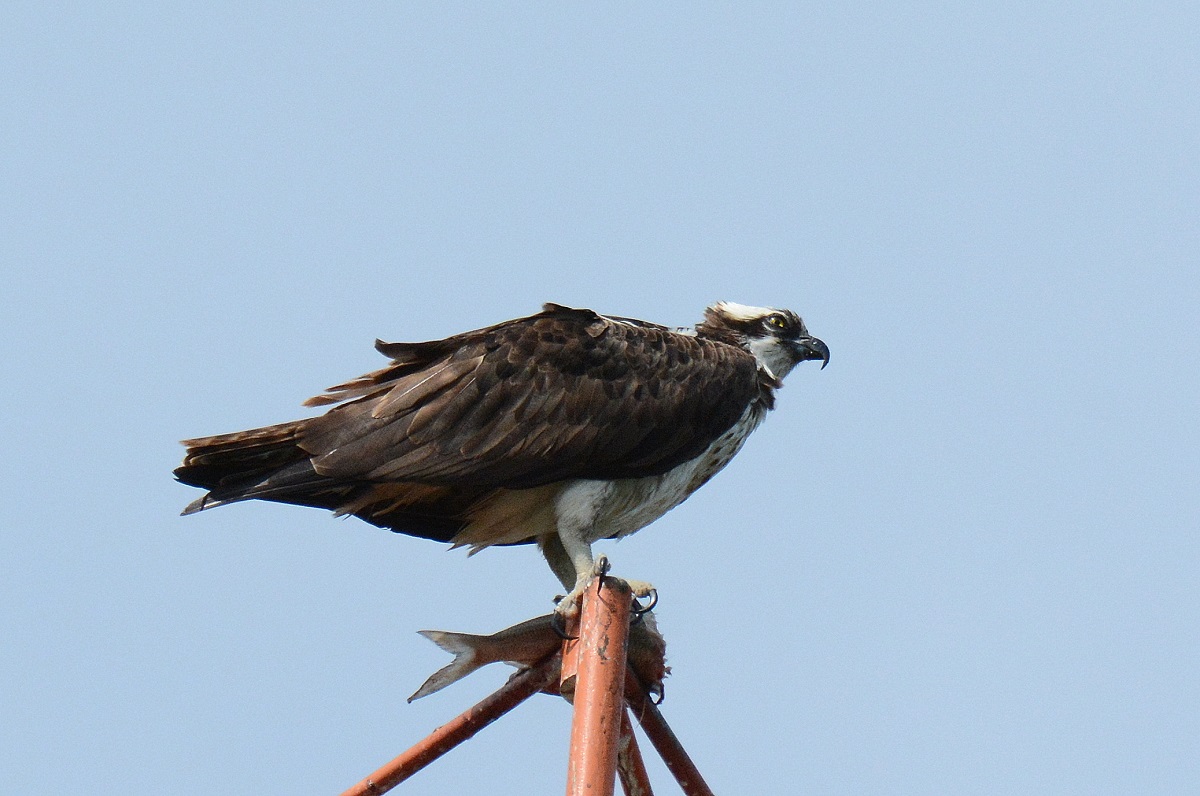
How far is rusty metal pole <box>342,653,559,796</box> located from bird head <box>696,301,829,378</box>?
418cm

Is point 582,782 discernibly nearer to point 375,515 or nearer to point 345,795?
point 345,795

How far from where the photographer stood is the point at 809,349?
9.77m

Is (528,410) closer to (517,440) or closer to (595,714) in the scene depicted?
(517,440)

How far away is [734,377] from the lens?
28.9 ft

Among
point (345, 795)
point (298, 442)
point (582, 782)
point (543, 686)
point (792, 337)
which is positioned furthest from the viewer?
point (792, 337)

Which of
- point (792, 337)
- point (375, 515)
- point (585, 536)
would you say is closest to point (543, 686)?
point (585, 536)

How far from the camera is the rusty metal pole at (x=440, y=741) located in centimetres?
546

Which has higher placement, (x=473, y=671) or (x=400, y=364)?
(x=400, y=364)

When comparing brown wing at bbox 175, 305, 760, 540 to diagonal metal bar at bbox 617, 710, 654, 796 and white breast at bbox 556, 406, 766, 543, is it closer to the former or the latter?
white breast at bbox 556, 406, 766, 543

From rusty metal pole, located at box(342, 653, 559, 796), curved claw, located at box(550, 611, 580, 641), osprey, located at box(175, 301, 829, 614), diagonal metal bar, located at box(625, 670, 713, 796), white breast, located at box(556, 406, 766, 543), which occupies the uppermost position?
osprey, located at box(175, 301, 829, 614)

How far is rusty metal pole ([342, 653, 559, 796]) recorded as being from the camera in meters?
5.46

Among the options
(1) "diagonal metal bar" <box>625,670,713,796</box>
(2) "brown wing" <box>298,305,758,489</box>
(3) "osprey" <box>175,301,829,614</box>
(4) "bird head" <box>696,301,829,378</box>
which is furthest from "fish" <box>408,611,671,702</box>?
(4) "bird head" <box>696,301,829,378</box>

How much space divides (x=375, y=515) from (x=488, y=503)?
0.67 meters

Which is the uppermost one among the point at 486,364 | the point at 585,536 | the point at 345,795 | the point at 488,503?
the point at 486,364
